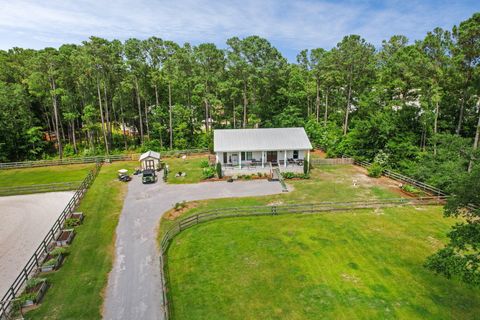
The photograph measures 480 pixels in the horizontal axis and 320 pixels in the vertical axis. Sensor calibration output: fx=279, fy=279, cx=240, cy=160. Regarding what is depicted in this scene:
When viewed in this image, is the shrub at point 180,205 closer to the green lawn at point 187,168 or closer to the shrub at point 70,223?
the green lawn at point 187,168

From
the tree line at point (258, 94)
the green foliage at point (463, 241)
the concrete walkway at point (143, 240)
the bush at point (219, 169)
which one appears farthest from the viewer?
the bush at point (219, 169)

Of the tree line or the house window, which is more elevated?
the tree line

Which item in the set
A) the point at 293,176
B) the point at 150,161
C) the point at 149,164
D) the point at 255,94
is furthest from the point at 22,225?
the point at 255,94

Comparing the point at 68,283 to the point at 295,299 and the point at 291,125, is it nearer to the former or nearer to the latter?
the point at 295,299

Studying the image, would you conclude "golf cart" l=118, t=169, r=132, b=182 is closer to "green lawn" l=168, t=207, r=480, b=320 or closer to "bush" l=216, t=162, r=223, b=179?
"bush" l=216, t=162, r=223, b=179

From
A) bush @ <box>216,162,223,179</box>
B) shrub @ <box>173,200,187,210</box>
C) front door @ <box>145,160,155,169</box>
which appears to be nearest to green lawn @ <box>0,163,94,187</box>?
front door @ <box>145,160,155,169</box>

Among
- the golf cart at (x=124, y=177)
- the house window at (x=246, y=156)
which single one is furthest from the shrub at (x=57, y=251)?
the house window at (x=246, y=156)
